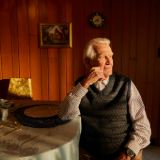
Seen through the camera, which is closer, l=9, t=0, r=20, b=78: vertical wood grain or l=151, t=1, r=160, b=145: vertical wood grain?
l=151, t=1, r=160, b=145: vertical wood grain

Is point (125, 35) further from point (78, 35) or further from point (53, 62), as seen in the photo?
point (53, 62)

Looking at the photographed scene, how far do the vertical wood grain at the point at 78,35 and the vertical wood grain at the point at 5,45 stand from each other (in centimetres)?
116

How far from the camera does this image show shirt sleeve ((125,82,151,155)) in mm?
1113

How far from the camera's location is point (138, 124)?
1155 mm

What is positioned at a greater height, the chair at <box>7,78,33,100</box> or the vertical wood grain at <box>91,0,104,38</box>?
the vertical wood grain at <box>91,0,104,38</box>

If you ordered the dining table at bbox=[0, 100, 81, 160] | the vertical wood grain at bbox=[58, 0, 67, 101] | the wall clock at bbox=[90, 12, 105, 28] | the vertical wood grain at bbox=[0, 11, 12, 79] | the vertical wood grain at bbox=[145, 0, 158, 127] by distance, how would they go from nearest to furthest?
1. the dining table at bbox=[0, 100, 81, 160]
2. the vertical wood grain at bbox=[145, 0, 158, 127]
3. the wall clock at bbox=[90, 12, 105, 28]
4. the vertical wood grain at bbox=[58, 0, 67, 101]
5. the vertical wood grain at bbox=[0, 11, 12, 79]

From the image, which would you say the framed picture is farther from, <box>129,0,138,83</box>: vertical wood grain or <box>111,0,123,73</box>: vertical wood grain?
<box>129,0,138,83</box>: vertical wood grain

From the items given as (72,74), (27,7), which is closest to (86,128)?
(72,74)

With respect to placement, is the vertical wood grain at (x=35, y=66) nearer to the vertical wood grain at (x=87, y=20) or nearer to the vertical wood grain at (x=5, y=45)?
the vertical wood grain at (x=5, y=45)

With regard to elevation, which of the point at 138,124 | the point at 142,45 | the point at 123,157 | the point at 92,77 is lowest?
the point at 123,157

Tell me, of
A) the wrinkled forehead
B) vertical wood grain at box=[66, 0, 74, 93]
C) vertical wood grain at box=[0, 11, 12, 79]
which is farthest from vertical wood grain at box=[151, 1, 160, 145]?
vertical wood grain at box=[0, 11, 12, 79]

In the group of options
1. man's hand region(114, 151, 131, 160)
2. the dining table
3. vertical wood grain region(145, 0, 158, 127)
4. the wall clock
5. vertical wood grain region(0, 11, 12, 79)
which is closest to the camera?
the dining table

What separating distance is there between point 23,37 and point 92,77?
1.97 m

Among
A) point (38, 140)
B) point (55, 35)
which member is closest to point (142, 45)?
point (55, 35)
